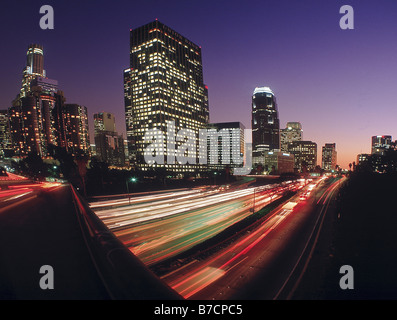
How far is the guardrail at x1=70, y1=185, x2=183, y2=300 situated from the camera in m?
3.86

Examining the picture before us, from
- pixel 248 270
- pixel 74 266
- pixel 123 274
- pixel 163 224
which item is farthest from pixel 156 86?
pixel 123 274

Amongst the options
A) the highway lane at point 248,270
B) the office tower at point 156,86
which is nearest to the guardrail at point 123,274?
the highway lane at point 248,270

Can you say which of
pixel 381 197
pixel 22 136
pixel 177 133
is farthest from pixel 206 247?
pixel 22 136

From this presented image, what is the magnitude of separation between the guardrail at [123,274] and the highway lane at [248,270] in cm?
673

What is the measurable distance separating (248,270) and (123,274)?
11769 mm

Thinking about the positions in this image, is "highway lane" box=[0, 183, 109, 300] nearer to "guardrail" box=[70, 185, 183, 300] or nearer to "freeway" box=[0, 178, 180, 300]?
"freeway" box=[0, 178, 180, 300]

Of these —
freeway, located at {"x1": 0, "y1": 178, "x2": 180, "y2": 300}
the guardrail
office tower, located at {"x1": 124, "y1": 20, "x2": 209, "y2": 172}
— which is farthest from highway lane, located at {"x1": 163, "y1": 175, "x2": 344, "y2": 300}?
office tower, located at {"x1": 124, "y1": 20, "x2": 209, "y2": 172}

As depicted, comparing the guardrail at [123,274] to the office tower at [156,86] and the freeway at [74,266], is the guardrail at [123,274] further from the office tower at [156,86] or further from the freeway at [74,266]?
the office tower at [156,86]

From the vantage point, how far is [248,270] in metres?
13.6

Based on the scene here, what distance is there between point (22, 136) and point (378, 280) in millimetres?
244872

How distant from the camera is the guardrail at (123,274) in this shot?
386 centimetres

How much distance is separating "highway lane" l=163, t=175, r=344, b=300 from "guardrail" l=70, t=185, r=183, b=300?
6729 mm

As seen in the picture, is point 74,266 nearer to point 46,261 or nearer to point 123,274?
point 46,261
